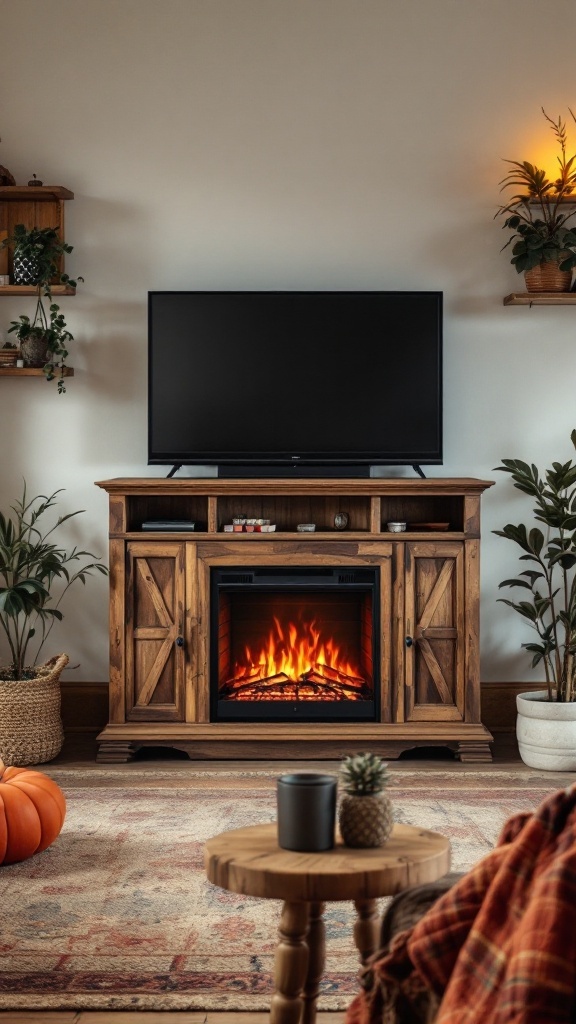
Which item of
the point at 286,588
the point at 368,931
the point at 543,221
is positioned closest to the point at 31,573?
the point at 286,588

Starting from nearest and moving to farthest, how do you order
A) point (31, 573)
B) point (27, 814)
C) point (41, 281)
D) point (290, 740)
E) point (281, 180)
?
point (27, 814) < point (290, 740) < point (41, 281) < point (281, 180) < point (31, 573)

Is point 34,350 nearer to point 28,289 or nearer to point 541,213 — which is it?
point 28,289

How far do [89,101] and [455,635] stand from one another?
2.82 m

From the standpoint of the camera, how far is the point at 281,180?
187 inches

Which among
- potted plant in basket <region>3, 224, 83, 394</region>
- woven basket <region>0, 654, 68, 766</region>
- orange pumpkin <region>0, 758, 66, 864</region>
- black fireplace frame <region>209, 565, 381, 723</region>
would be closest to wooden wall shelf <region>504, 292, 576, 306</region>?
black fireplace frame <region>209, 565, 381, 723</region>

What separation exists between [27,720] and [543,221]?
305cm

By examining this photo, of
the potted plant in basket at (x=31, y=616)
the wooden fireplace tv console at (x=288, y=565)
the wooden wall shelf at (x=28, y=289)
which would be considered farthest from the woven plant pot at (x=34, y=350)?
the wooden fireplace tv console at (x=288, y=565)

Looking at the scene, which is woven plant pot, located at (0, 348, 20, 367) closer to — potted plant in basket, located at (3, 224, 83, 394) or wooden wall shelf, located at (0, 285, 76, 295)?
potted plant in basket, located at (3, 224, 83, 394)

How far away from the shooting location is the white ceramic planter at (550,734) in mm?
4191

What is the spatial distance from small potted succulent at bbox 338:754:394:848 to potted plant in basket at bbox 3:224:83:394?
312 centimetres

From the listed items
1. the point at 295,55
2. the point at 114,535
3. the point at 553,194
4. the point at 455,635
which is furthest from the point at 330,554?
the point at 295,55

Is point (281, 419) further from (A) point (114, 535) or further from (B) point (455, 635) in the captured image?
(B) point (455, 635)

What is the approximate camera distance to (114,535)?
436 centimetres

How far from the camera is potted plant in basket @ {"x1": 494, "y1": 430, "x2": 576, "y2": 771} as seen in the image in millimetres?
4203
